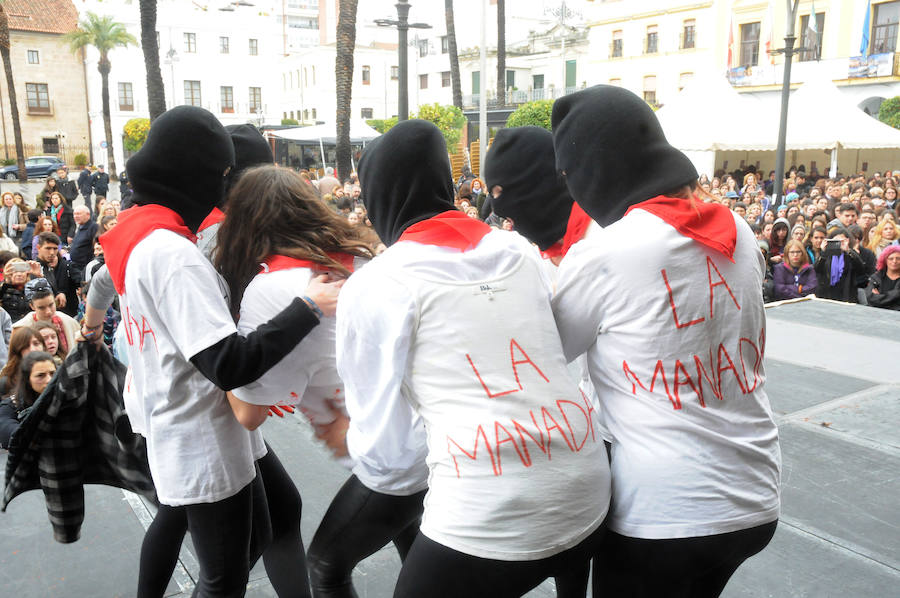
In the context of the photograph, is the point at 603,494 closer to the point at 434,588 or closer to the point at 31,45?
the point at 434,588

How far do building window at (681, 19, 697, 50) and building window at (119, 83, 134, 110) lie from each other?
37358 millimetres

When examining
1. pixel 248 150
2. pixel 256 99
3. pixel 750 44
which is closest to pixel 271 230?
pixel 248 150

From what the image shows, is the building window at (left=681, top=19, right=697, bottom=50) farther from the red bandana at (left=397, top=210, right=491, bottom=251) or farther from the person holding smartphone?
the red bandana at (left=397, top=210, right=491, bottom=251)

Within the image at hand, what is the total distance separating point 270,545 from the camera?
2439mm

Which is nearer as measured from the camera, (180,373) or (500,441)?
(500,441)

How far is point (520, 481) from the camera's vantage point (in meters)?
1.54

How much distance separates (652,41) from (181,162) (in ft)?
150

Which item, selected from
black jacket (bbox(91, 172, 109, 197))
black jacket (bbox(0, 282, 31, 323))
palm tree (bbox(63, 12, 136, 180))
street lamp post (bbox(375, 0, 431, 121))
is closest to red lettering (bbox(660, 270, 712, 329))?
black jacket (bbox(0, 282, 31, 323))

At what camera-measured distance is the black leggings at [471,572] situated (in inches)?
61.3

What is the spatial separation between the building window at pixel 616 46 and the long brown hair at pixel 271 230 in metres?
46.6

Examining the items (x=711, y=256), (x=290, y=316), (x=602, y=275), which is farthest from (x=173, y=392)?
(x=711, y=256)

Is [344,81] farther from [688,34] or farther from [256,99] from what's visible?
[256,99]

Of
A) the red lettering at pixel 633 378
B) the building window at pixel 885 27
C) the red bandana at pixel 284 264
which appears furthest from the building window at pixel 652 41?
the red lettering at pixel 633 378

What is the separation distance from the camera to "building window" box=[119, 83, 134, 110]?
177 ft
